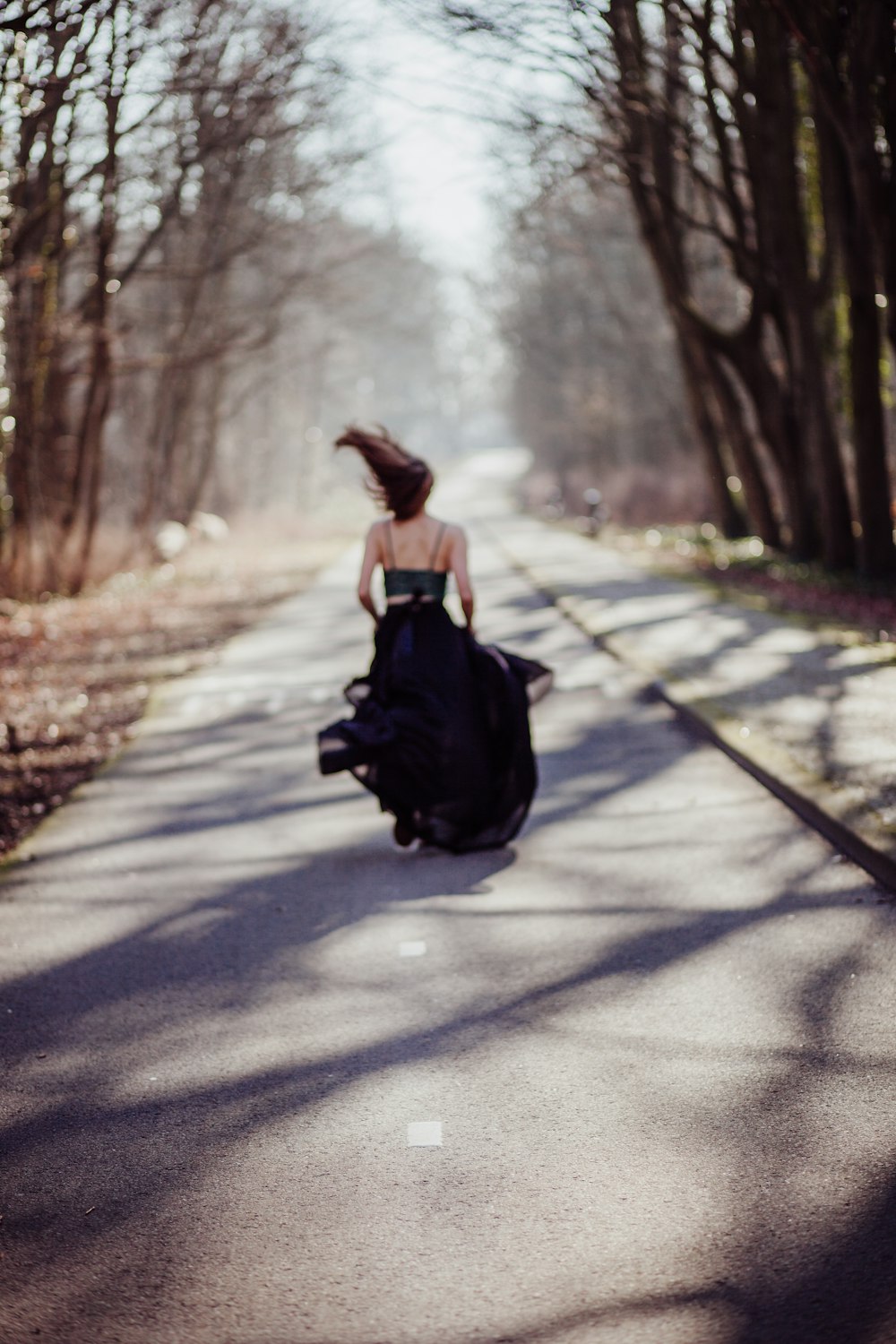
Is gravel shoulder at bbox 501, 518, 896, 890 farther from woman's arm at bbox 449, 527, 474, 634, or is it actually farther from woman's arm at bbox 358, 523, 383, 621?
woman's arm at bbox 358, 523, 383, 621

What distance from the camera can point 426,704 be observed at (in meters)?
7.41

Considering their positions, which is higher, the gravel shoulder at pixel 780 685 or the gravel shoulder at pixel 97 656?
the gravel shoulder at pixel 97 656

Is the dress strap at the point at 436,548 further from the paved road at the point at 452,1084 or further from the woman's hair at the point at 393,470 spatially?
the paved road at the point at 452,1084

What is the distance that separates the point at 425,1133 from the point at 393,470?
3.87 meters

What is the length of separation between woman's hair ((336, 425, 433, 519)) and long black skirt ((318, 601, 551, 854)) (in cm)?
53

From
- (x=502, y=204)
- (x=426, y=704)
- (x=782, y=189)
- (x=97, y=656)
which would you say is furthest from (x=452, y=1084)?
(x=502, y=204)

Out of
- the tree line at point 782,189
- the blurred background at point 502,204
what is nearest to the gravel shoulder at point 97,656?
the blurred background at point 502,204

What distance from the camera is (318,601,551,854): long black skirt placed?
7.32 m

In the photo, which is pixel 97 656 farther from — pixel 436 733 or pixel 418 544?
pixel 436 733

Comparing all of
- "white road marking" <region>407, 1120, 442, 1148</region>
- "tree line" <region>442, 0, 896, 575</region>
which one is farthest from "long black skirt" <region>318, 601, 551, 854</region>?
"tree line" <region>442, 0, 896, 575</region>

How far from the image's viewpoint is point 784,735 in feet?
30.2

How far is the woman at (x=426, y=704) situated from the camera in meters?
7.32

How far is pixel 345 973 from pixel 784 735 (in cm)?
440

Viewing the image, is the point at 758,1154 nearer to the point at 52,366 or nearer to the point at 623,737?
the point at 623,737
